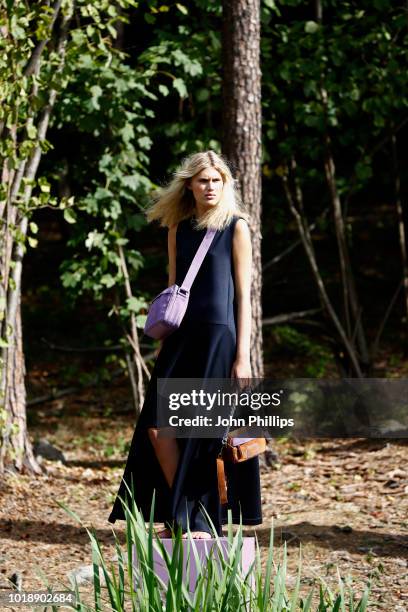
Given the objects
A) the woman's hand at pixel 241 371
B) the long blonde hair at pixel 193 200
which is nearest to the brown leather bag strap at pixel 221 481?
the woman's hand at pixel 241 371

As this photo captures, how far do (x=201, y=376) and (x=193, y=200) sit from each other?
85cm

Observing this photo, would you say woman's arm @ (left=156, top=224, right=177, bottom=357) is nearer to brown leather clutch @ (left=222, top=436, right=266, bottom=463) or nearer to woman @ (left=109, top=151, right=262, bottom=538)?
woman @ (left=109, top=151, right=262, bottom=538)

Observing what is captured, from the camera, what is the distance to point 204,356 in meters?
3.99

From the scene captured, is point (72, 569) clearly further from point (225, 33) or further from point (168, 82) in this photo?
point (168, 82)

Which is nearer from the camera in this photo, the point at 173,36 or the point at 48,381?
the point at 173,36

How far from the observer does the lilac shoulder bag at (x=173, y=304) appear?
12.9ft

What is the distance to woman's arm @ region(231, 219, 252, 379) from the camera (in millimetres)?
3986

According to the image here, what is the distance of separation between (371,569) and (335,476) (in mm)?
2087

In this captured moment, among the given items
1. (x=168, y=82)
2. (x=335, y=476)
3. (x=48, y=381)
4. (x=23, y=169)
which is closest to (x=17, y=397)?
(x=23, y=169)

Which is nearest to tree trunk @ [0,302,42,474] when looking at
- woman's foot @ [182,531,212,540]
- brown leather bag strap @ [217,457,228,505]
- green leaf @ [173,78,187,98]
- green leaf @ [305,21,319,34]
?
green leaf @ [173,78,187,98]

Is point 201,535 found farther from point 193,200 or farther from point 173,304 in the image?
point 193,200

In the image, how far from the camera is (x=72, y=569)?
4.69m

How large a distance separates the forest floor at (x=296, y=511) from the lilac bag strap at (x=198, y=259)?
125cm

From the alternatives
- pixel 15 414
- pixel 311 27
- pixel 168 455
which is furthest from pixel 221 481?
pixel 311 27
